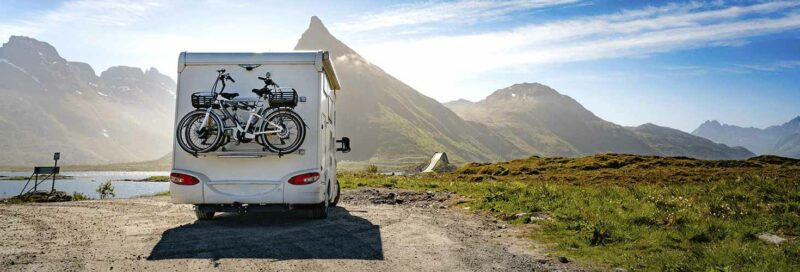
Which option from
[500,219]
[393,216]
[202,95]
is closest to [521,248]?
[500,219]

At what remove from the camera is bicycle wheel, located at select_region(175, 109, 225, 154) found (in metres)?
12.0

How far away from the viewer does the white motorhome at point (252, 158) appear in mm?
12312

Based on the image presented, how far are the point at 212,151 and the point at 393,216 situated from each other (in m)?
6.04

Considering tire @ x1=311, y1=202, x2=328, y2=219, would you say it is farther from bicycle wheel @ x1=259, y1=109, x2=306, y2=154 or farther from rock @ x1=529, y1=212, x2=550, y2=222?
rock @ x1=529, y1=212, x2=550, y2=222

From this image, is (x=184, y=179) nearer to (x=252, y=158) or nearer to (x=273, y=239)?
(x=252, y=158)

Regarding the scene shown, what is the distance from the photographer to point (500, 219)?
50.0 ft

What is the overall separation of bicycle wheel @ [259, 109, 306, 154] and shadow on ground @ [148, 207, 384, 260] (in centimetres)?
210

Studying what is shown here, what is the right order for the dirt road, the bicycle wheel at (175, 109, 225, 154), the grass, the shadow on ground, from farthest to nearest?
1. the bicycle wheel at (175, 109, 225, 154)
2. the shadow on ground
3. the dirt road
4. the grass

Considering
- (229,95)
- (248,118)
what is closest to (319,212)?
(248,118)

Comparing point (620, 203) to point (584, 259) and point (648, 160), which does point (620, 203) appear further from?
point (648, 160)

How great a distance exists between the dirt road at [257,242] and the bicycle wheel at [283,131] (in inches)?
82.9

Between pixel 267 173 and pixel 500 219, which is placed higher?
pixel 267 173

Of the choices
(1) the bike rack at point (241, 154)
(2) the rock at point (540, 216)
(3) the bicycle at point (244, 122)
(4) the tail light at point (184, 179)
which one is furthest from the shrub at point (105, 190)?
(2) the rock at point (540, 216)

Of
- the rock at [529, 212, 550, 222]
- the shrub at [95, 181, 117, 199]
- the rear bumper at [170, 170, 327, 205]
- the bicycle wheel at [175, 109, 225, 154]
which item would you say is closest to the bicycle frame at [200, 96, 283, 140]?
the bicycle wheel at [175, 109, 225, 154]
